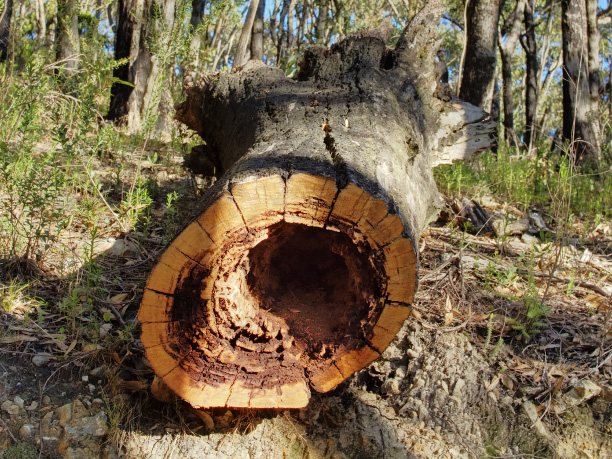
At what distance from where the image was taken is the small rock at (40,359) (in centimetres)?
234

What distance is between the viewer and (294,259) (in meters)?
2.64

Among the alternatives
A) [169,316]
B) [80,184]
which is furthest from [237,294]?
[80,184]

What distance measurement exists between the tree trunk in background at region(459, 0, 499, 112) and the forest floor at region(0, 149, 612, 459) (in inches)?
141

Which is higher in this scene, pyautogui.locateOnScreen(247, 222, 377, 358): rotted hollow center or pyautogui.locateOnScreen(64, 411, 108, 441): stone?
pyautogui.locateOnScreen(247, 222, 377, 358): rotted hollow center

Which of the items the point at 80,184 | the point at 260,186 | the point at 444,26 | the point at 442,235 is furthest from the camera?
the point at 444,26

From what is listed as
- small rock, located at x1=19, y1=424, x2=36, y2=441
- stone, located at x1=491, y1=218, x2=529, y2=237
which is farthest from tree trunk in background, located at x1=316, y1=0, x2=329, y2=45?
Result: small rock, located at x1=19, y1=424, x2=36, y2=441

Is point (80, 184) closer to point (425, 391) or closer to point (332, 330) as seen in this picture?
point (332, 330)

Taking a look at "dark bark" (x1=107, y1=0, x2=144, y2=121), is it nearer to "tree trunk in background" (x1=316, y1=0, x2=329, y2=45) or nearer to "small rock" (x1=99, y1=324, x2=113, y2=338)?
"small rock" (x1=99, y1=324, x2=113, y2=338)

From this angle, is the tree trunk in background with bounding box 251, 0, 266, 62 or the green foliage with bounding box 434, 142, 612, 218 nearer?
the green foliage with bounding box 434, 142, 612, 218

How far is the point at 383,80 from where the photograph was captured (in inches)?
120

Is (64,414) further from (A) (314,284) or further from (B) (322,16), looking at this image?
(B) (322,16)

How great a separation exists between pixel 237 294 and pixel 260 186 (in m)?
0.51

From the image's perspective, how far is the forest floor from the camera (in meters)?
2.21

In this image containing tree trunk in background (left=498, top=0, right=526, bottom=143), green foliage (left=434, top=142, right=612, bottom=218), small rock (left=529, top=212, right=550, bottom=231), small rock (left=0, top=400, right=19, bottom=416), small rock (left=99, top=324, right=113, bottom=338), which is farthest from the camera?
tree trunk in background (left=498, top=0, right=526, bottom=143)
